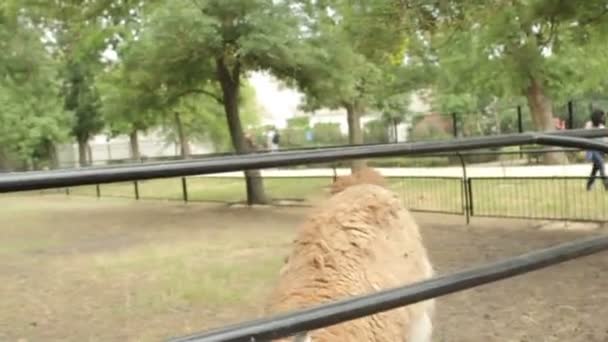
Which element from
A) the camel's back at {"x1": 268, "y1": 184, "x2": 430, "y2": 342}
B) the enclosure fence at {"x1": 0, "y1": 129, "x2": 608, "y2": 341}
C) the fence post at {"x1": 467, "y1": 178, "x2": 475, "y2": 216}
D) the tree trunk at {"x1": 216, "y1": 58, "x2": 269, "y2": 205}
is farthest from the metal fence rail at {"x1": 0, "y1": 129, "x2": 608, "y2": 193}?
the tree trunk at {"x1": 216, "y1": 58, "x2": 269, "y2": 205}

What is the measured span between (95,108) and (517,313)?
28.9 metres

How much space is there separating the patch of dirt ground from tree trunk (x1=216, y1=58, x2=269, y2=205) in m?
1.76

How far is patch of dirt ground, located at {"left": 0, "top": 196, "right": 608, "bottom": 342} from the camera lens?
18.0 feet

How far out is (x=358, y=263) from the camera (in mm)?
2875

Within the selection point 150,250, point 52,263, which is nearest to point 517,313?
point 150,250

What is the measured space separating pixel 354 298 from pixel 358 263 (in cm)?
148

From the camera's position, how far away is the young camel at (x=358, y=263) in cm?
259

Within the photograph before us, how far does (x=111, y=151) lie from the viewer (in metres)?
43.7

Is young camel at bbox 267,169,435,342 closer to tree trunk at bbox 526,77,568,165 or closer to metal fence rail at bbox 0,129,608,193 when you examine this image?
metal fence rail at bbox 0,129,608,193

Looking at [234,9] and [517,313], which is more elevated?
[234,9]

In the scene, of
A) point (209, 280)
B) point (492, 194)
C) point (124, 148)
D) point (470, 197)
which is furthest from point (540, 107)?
point (124, 148)

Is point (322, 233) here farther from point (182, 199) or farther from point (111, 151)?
point (111, 151)

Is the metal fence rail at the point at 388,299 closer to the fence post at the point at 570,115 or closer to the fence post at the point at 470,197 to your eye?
the fence post at the point at 470,197

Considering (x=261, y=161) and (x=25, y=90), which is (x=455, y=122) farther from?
(x=261, y=161)
